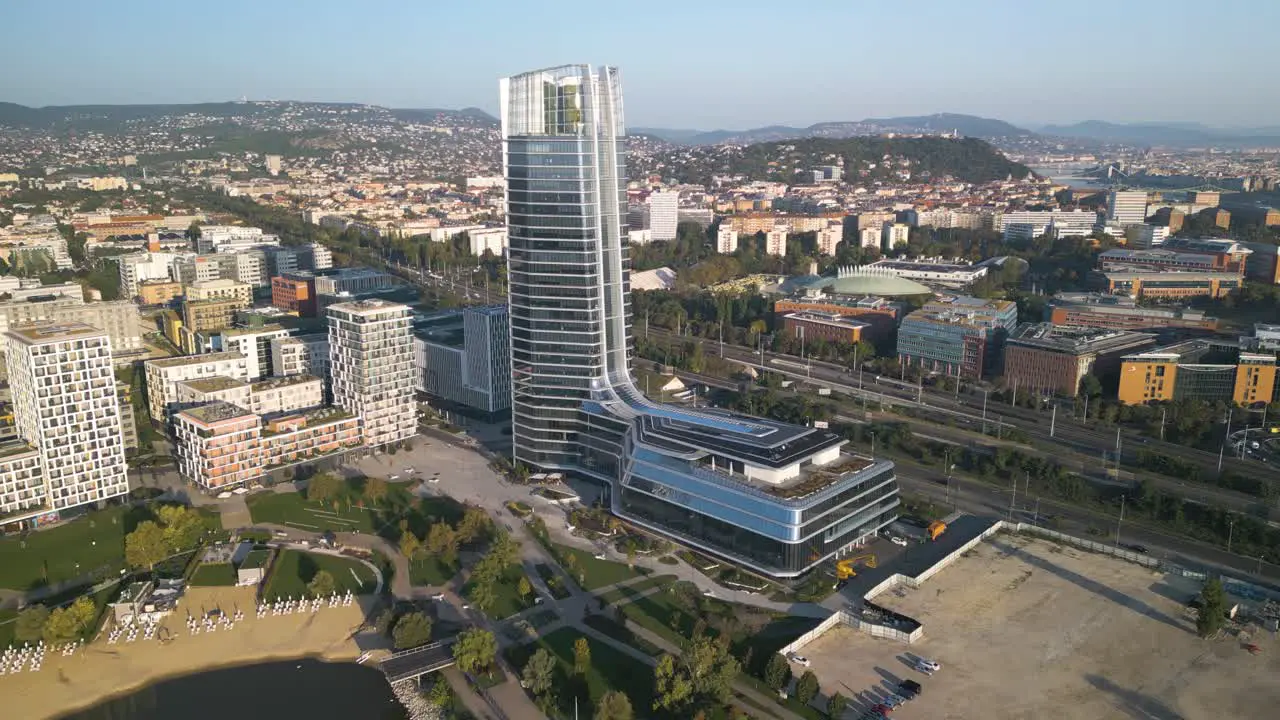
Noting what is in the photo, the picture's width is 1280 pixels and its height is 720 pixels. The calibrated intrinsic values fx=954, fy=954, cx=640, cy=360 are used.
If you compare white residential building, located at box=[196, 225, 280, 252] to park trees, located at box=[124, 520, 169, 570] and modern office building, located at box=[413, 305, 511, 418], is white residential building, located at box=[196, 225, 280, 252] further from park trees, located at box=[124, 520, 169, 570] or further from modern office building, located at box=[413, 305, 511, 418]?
park trees, located at box=[124, 520, 169, 570]

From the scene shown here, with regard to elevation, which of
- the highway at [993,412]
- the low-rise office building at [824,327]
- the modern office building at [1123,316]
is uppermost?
the modern office building at [1123,316]

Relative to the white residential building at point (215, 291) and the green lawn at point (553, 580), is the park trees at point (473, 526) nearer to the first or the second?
the green lawn at point (553, 580)

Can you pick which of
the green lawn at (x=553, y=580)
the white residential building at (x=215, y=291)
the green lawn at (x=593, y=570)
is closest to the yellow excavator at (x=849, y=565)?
the green lawn at (x=593, y=570)

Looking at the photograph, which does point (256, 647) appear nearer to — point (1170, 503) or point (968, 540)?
point (968, 540)

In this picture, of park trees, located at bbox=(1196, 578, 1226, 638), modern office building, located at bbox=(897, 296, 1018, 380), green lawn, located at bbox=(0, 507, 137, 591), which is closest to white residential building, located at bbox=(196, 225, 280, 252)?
green lawn, located at bbox=(0, 507, 137, 591)

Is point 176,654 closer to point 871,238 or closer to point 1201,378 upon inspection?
point 1201,378
